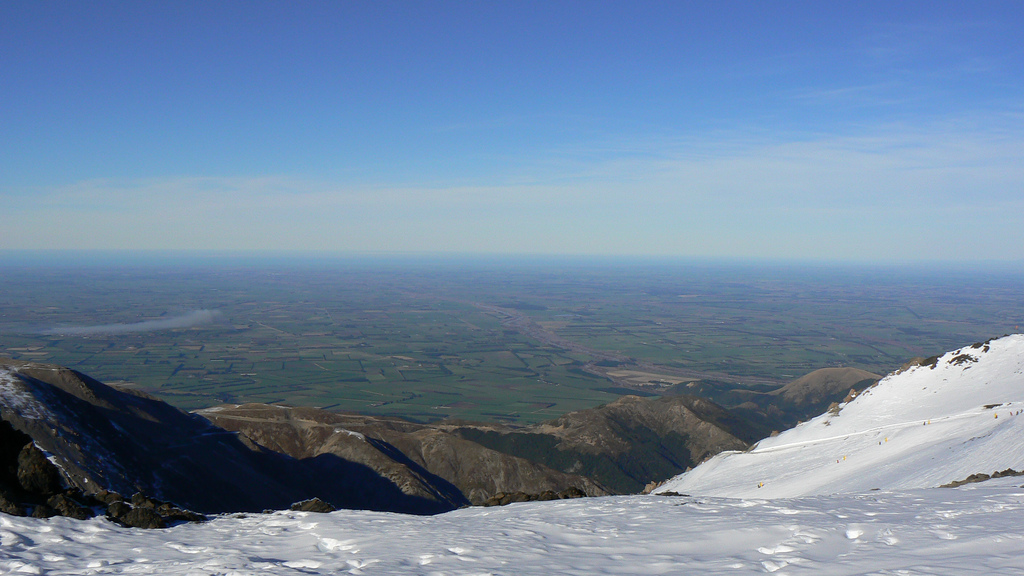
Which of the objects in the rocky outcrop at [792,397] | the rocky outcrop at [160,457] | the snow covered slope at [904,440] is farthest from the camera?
the rocky outcrop at [792,397]

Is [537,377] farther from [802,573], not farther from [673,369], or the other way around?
[802,573]

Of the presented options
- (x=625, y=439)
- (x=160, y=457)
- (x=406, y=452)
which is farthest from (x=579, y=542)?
(x=625, y=439)

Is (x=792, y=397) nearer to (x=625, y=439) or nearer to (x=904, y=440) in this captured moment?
(x=625, y=439)

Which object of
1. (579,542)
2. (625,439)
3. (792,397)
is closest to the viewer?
(579,542)

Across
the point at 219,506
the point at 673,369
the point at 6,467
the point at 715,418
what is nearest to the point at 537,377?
the point at 673,369

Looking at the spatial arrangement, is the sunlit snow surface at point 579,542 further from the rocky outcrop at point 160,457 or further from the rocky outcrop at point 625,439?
the rocky outcrop at point 625,439

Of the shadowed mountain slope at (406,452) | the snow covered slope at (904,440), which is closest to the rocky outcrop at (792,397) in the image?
the shadowed mountain slope at (406,452)
